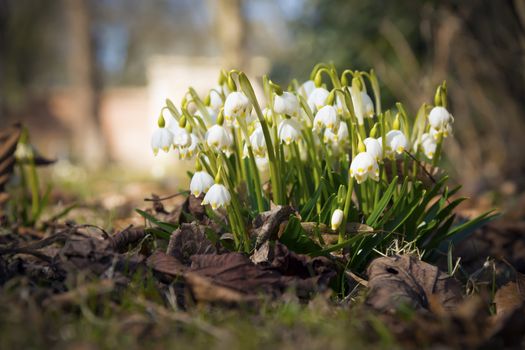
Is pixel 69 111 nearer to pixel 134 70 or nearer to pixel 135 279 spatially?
pixel 134 70

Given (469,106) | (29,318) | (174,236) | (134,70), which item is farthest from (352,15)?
(134,70)

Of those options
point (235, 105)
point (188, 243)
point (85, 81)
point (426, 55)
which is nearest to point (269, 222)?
point (188, 243)

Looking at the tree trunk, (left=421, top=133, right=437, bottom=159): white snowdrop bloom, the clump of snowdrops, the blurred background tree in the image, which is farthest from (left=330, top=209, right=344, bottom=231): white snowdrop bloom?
the tree trunk

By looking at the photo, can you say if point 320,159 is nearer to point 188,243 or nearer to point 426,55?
point 188,243

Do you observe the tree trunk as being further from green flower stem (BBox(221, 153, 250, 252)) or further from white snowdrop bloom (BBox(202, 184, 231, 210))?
white snowdrop bloom (BBox(202, 184, 231, 210))

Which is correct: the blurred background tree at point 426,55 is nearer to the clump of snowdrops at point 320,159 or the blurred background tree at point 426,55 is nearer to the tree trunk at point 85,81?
the tree trunk at point 85,81

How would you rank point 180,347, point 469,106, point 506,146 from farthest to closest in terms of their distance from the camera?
point 469,106 < point 506,146 < point 180,347
